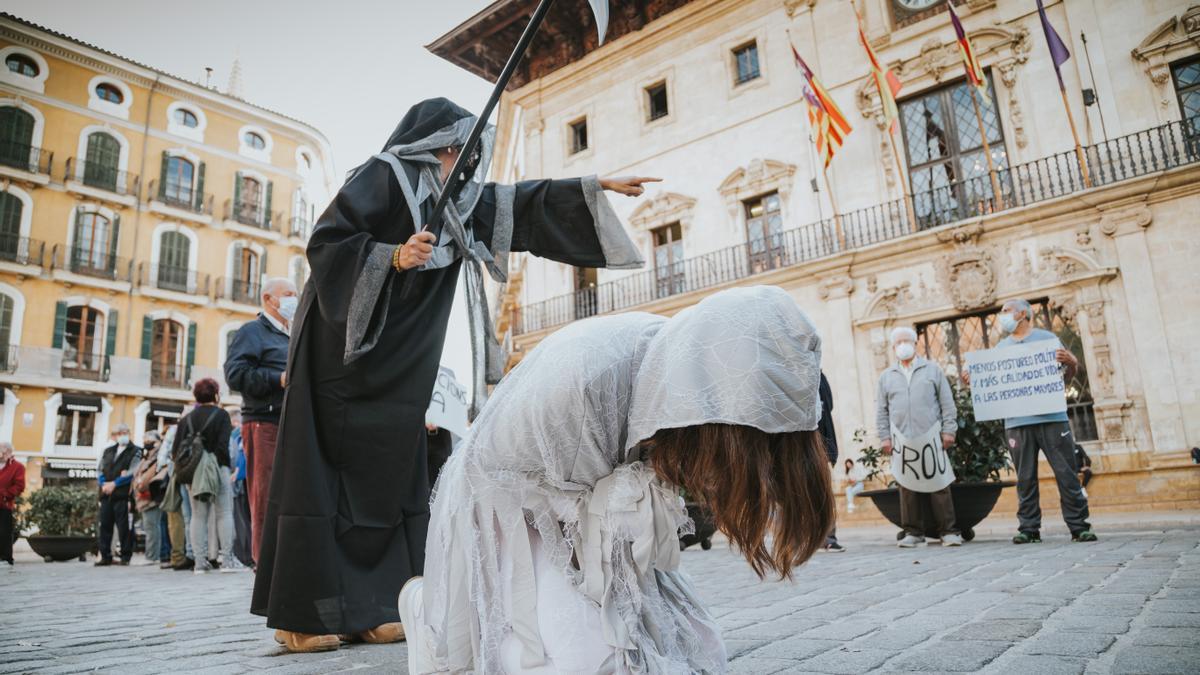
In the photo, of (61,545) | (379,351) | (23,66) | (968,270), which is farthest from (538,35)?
(379,351)

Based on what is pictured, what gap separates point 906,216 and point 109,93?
1071 inches

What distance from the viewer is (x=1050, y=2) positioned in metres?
14.3

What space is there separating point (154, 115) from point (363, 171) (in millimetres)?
30528

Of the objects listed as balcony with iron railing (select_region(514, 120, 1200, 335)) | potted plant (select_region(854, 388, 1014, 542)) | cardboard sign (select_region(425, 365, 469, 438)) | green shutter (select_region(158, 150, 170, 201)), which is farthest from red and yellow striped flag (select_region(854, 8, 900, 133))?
green shutter (select_region(158, 150, 170, 201))

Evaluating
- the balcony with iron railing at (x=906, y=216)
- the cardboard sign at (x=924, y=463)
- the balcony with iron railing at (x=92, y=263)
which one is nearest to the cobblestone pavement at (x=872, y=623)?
the cardboard sign at (x=924, y=463)

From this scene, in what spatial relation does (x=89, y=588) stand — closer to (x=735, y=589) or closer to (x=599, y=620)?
(x=735, y=589)

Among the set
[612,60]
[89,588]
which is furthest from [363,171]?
[612,60]

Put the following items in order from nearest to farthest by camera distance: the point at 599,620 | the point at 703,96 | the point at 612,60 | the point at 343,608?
the point at 599,620, the point at 343,608, the point at 703,96, the point at 612,60

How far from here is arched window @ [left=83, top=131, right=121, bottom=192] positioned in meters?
25.9

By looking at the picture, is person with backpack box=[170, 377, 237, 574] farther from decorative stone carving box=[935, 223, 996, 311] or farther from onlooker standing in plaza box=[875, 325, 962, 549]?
decorative stone carving box=[935, 223, 996, 311]

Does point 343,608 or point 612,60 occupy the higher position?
point 612,60

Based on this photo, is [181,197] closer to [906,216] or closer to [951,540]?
[906,216]

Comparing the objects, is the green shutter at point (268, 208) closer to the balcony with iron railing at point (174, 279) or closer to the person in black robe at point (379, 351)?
the balcony with iron railing at point (174, 279)

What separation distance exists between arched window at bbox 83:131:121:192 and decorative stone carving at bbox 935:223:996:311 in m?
26.8
